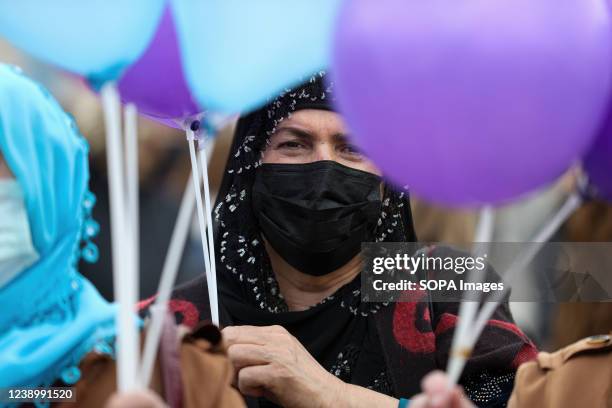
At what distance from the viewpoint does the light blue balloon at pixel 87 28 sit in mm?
2158

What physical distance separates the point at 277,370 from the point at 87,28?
1.06 m

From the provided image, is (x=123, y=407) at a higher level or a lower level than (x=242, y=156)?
lower

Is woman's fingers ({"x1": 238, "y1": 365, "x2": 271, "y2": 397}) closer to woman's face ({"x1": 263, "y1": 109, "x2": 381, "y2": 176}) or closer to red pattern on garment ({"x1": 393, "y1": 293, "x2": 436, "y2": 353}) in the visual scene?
red pattern on garment ({"x1": 393, "y1": 293, "x2": 436, "y2": 353})

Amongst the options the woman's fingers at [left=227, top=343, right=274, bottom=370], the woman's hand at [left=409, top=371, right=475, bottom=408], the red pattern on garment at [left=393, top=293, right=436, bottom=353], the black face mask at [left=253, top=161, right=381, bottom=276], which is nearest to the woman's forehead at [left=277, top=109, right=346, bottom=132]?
the black face mask at [left=253, top=161, right=381, bottom=276]

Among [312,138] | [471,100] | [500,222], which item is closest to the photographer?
[471,100]

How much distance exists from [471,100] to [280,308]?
154cm

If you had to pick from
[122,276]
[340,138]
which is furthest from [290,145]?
[122,276]

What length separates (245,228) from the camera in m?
3.30

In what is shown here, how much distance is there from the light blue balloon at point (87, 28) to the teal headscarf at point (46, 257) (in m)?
0.44

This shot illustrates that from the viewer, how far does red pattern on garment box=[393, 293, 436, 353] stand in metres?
3.17

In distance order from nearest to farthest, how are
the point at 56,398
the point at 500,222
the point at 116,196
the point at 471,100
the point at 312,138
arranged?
the point at 471,100, the point at 116,196, the point at 56,398, the point at 312,138, the point at 500,222

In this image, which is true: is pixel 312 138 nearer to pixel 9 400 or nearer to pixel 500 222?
pixel 9 400

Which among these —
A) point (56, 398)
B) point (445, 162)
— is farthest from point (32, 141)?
point (445, 162)

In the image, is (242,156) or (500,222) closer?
(242,156)
